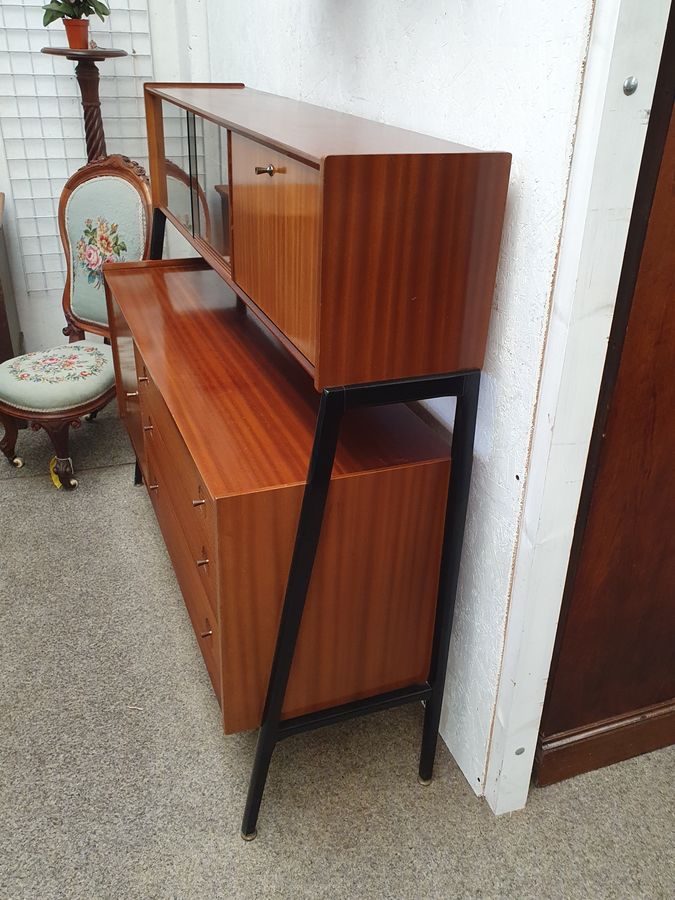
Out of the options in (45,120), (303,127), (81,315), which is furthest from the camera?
(45,120)

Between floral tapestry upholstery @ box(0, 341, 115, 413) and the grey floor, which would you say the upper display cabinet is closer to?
the grey floor

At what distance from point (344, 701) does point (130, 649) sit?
666mm

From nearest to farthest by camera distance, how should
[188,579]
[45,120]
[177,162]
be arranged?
[188,579] < [177,162] < [45,120]

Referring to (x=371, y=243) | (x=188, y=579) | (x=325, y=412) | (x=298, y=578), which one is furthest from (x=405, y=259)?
(x=188, y=579)

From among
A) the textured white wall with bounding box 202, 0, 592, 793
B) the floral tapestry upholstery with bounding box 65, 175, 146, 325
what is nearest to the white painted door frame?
the textured white wall with bounding box 202, 0, 592, 793

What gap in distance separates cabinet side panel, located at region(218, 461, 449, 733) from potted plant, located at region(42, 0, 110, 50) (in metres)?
2.15

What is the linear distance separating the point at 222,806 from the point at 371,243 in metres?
1.12

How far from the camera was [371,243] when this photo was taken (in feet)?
3.37

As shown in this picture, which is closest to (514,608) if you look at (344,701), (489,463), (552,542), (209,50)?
(552,542)

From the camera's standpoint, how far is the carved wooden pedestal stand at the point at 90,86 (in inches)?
99.3

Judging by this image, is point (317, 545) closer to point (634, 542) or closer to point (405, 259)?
point (405, 259)

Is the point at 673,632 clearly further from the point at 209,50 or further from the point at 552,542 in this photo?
the point at 209,50

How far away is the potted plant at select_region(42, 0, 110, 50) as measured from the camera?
247cm

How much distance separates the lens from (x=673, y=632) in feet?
4.95
